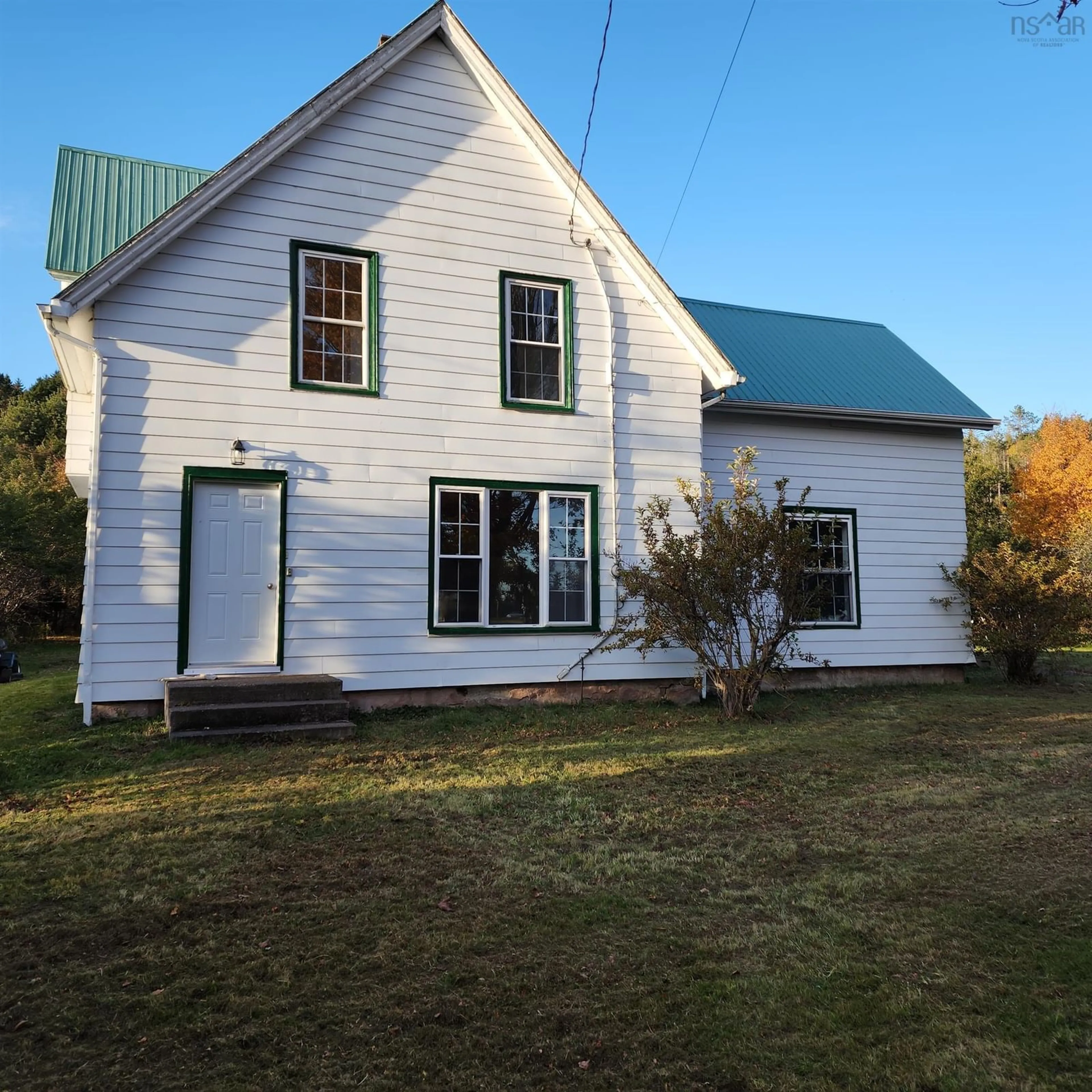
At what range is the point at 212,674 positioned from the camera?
8.85m

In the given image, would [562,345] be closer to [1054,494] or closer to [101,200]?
→ [101,200]

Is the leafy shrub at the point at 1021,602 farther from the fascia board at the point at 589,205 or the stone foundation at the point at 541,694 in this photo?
the fascia board at the point at 589,205

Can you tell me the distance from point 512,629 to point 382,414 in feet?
10.0

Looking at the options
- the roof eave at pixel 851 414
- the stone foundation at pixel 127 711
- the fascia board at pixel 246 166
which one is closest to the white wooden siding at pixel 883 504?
the roof eave at pixel 851 414

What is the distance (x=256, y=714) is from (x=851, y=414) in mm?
9667

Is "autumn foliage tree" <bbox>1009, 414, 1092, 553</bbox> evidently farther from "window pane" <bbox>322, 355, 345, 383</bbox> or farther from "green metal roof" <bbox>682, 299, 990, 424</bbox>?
"window pane" <bbox>322, 355, 345, 383</bbox>

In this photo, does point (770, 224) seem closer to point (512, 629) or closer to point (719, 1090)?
point (512, 629)

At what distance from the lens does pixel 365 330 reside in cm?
989

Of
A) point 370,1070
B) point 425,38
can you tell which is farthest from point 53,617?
point 370,1070

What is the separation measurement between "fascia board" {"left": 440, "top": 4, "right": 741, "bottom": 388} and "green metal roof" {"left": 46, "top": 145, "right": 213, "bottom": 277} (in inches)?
193

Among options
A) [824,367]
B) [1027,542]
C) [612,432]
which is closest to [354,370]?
[612,432]

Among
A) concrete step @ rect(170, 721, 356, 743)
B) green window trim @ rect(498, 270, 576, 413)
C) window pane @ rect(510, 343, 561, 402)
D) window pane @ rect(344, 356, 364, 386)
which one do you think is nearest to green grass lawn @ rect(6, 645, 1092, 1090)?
concrete step @ rect(170, 721, 356, 743)

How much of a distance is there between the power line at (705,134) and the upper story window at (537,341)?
1558 mm

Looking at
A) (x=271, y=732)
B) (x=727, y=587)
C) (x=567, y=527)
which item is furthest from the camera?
(x=567, y=527)
